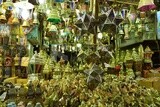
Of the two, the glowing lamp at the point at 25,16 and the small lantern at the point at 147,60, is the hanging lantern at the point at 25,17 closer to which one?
the glowing lamp at the point at 25,16

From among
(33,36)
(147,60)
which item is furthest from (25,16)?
(147,60)

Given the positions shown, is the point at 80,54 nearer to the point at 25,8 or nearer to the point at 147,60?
the point at 25,8

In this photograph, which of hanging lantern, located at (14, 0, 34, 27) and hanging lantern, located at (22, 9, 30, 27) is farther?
hanging lantern, located at (22, 9, 30, 27)

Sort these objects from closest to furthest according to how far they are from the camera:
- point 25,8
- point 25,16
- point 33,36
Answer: point 25,8 < point 33,36 < point 25,16

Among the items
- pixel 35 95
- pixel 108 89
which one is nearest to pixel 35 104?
pixel 35 95

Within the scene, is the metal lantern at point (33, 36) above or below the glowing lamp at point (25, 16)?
below

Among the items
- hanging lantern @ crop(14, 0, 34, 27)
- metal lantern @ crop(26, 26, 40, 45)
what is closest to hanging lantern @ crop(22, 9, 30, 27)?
hanging lantern @ crop(14, 0, 34, 27)

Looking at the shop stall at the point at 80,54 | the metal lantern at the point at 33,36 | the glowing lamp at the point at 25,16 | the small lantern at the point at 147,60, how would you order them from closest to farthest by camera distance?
1. the shop stall at the point at 80,54
2. the metal lantern at the point at 33,36
3. the glowing lamp at the point at 25,16
4. the small lantern at the point at 147,60

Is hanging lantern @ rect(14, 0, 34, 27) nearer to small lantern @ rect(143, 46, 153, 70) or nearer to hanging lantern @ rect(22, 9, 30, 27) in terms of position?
hanging lantern @ rect(22, 9, 30, 27)

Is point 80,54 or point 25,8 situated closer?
point 80,54

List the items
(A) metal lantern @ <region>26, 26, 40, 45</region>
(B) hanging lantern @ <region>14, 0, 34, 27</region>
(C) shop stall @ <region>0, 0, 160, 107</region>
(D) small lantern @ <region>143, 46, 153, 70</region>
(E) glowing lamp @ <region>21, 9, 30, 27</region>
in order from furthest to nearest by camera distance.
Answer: (D) small lantern @ <region>143, 46, 153, 70</region>
(E) glowing lamp @ <region>21, 9, 30, 27</region>
(A) metal lantern @ <region>26, 26, 40, 45</region>
(B) hanging lantern @ <region>14, 0, 34, 27</region>
(C) shop stall @ <region>0, 0, 160, 107</region>

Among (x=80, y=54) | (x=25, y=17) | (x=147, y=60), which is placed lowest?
(x=147, y=60)

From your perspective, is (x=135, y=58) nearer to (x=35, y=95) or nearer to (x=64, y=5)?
(x=64, y=5)

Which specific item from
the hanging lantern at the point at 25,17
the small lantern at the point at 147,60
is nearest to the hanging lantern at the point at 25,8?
the hanging lantern at the point at 25,17
